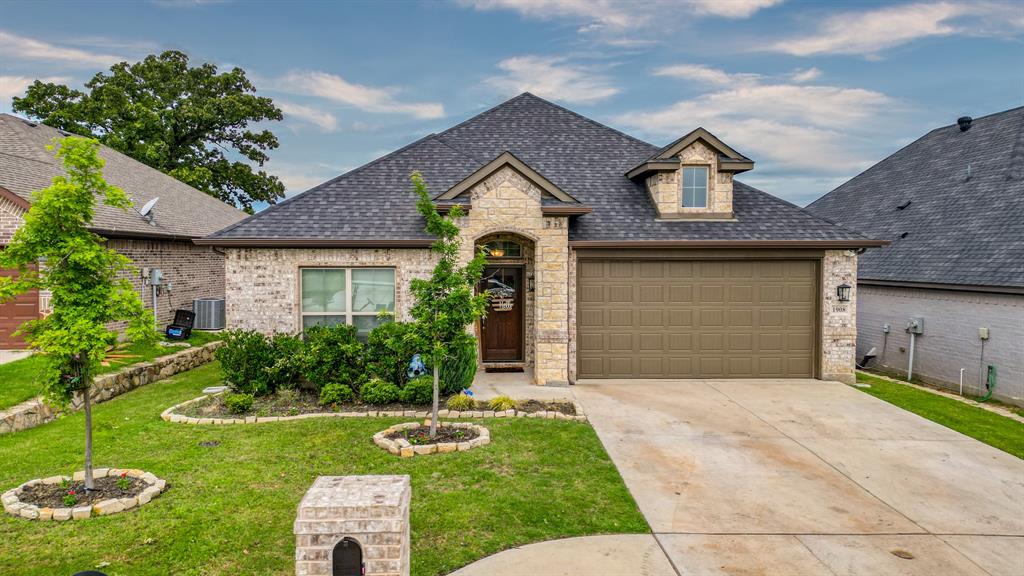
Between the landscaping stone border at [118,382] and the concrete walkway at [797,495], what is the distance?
734 centimetres

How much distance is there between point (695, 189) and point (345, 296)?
8690 mm

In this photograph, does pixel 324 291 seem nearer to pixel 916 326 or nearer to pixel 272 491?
pixel 272 491

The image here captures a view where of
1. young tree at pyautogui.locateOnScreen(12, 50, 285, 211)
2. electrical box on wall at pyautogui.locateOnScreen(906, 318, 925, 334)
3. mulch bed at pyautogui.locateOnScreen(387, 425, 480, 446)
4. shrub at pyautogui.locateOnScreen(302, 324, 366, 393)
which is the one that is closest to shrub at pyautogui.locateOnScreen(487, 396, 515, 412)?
mulch bed at pyautogui.locateOnScreen(387, 425, 480, 446)

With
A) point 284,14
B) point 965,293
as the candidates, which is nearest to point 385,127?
point 284,14

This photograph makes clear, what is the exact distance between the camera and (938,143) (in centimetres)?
1855

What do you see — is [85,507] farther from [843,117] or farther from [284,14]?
[843,117]

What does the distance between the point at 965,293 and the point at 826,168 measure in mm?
14934

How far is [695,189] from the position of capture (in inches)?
517

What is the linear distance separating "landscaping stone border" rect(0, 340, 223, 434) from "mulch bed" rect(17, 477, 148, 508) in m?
1.12

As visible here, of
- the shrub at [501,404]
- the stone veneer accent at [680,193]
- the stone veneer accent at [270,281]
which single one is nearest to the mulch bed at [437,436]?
the shrub at [501,404]

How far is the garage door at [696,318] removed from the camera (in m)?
12.4

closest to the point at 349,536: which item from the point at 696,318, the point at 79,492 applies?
the point at 79,492

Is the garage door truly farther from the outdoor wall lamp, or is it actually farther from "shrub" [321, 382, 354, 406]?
"shrub" [321, 382, 354, 406]

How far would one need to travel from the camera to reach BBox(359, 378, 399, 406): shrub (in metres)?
9.62
